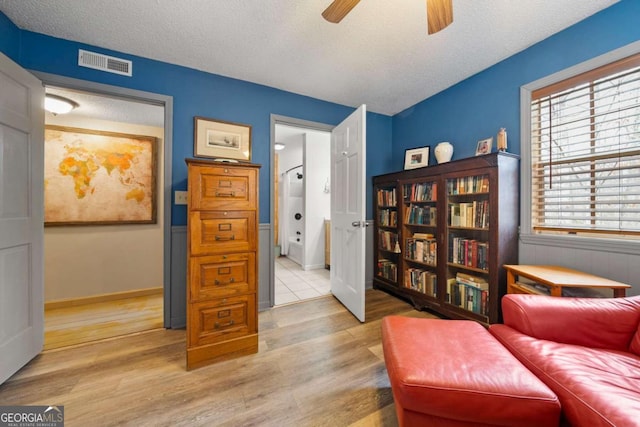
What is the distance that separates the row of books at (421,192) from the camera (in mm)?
2338

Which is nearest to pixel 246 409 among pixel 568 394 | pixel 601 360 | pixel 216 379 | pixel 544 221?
pixel 216 379

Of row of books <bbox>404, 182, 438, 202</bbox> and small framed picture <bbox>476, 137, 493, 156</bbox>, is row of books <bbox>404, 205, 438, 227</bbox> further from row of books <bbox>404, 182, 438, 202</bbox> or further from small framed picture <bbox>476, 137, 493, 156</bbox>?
small framed picture <bbox>476, 137, 493, 156</bbox>

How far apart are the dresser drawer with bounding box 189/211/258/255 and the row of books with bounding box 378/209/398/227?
1757mm

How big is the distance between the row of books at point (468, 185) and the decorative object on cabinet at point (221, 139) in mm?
2035

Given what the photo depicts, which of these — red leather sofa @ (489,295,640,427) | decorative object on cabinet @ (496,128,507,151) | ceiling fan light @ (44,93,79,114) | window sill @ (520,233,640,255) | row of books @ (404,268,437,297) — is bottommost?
row of books @ (404,268,437,297)

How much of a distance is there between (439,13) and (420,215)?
1758 millimetres

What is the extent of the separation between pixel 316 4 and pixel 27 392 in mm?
2930

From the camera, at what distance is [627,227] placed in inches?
58.9

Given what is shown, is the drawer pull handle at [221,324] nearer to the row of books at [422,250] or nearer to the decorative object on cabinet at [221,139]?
the decorative object on cabinet at [221,139]

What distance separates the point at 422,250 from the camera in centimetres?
245

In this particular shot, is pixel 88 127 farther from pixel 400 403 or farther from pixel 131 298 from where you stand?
pixel 400 403

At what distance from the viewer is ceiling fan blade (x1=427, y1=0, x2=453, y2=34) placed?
3.78 ft

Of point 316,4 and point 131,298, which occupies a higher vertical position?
point 316,4

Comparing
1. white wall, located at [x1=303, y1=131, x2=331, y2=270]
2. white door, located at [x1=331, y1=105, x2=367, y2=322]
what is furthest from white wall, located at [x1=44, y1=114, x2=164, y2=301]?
white door, located at [x1=331, y1=105, x2=367, y2=322]
